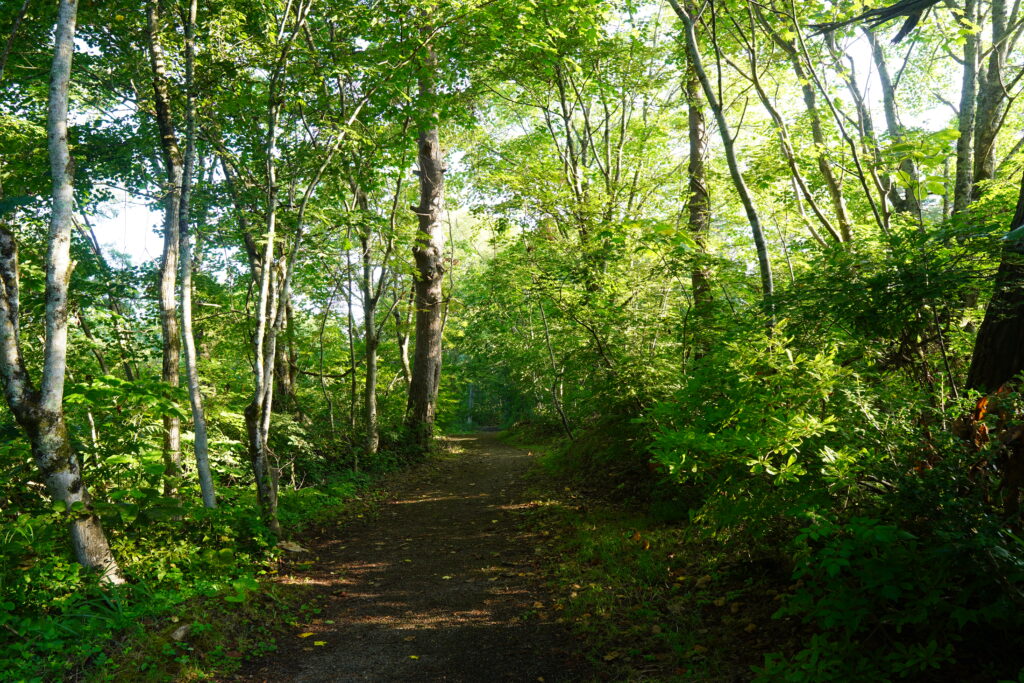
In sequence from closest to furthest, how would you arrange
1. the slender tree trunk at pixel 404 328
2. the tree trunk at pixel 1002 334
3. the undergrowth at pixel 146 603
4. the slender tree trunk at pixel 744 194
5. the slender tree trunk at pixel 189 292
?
1. the tree trunk at pixel 1002 334
2. the undergrowth at pixel 146 603
3. the slender tree trunk at pixel 744 194
4. the slender tree trunk at pixel 189 292
5. the slender tree trunk at pixel 404 328

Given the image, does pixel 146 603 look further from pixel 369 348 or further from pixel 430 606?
pixel 369 348

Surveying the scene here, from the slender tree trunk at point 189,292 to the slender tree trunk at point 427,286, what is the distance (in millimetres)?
7194

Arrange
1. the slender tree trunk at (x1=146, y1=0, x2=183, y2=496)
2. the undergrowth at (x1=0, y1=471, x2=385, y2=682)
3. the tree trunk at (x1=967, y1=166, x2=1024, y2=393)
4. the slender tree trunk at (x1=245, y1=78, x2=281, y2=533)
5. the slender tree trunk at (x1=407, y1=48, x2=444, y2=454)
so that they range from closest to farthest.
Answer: the tree trunk at (x1=967, y1=166, x2=1024, y2=393) < the undergrowth at (x1=0, y1=471, x2=385, y2=682) < the slender tree trunk at (x1=146, y1=0, x2=183, y2=496) < the slender tree trunk at (x1=245, y1=78, x2=281, y2=533) < the slender tree trunk at (x1=407, y1=48, x2=444, y2=454)

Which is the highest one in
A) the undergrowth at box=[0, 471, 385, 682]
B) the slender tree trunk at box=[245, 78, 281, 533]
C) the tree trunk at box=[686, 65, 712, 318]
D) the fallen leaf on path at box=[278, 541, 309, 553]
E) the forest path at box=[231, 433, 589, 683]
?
the tree trunk at box=[686, 65, 712, 318]

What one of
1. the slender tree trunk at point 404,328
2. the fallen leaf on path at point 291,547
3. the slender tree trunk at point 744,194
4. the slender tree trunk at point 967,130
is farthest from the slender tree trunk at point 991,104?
the slender tree trunk at point 404,328

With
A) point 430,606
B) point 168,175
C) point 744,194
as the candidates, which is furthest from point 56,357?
point 744,194

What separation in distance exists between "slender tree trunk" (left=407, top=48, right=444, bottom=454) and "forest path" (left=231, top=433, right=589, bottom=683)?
5.30 m

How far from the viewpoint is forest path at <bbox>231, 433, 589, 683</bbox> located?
4027 mm

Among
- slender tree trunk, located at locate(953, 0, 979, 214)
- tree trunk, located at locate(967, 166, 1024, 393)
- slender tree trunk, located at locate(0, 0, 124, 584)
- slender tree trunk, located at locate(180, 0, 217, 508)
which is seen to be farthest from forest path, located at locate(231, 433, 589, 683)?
slender tree trunk, located at locate(953, 0, 979, 214)

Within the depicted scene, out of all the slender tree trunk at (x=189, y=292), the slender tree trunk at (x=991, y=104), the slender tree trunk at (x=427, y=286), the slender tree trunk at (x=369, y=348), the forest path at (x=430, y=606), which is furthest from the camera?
the slender tree trunk at (x=427, y=286)

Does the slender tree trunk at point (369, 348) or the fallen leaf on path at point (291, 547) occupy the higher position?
the slender tree trunk at point (369, 348)

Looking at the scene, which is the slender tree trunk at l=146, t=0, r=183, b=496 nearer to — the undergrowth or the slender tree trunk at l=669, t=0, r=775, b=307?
the undergrowth

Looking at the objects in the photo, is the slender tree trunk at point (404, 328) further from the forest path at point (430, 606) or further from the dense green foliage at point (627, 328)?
the forest path at point (430, 606)

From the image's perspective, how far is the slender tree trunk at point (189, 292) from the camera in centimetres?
585
